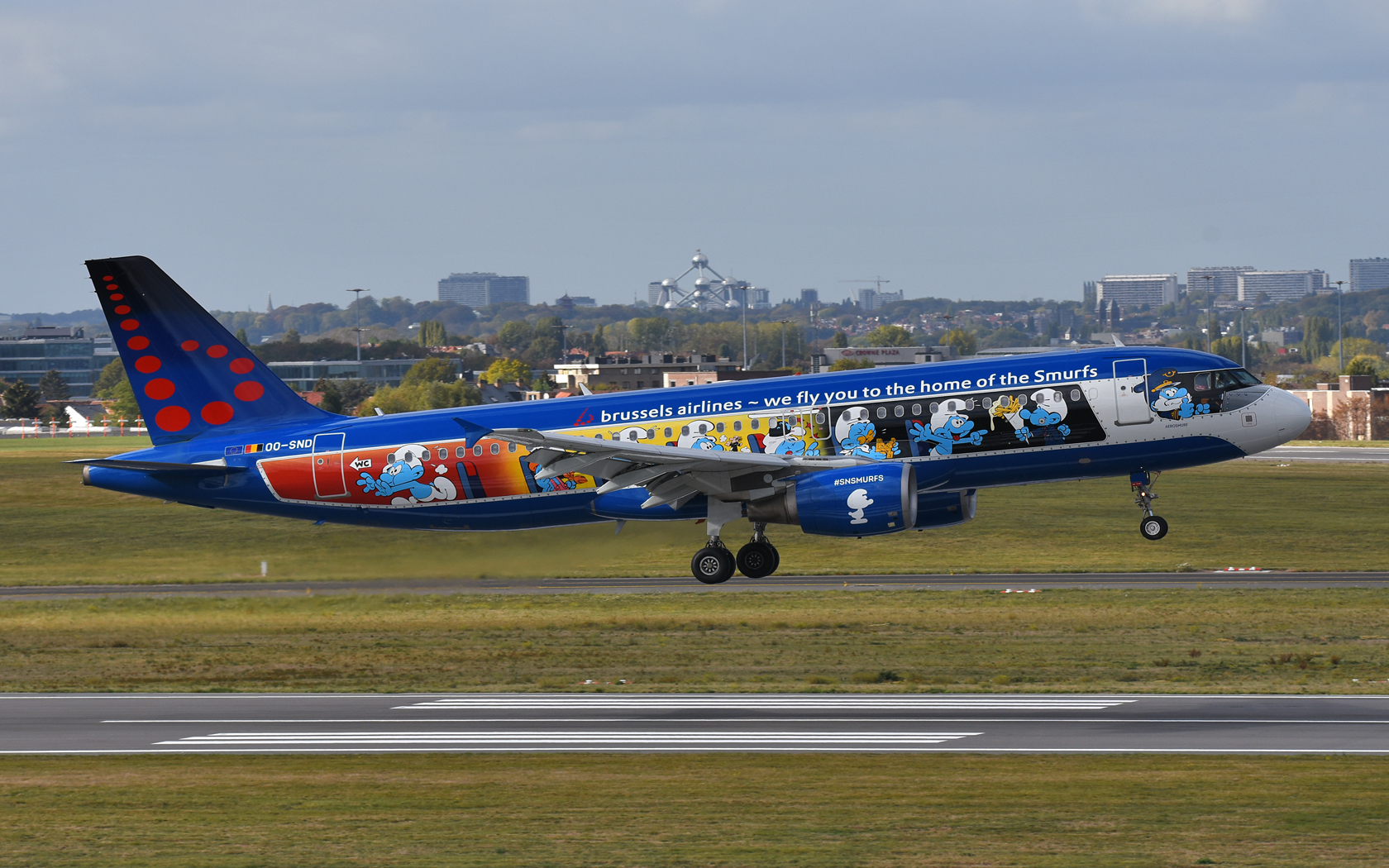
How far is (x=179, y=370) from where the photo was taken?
47062 mm

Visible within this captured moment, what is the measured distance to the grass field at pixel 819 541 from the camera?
2178 inches

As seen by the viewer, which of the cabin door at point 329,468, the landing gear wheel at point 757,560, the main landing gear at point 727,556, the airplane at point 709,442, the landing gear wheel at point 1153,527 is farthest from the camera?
the cabin door at point 329,468

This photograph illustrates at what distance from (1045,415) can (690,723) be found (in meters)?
13.1

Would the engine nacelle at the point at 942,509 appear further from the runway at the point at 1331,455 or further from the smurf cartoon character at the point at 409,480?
the runway at the point at 1331,455

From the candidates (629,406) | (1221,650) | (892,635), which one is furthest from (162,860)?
(1221,650)

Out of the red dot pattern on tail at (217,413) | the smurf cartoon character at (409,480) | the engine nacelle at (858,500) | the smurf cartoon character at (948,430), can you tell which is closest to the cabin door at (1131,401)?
the smurf cartoon character at (948,430)

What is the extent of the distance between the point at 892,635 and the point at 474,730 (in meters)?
20.3

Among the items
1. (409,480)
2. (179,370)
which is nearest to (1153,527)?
(409,480)

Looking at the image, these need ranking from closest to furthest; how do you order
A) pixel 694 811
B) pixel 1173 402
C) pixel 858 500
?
pixel 694 811 → pixel 858 500 → pixel 1173 402

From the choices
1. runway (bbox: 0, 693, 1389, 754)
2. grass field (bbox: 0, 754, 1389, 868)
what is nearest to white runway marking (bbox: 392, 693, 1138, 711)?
runway (bbox: 0, 693, 1389, 754)

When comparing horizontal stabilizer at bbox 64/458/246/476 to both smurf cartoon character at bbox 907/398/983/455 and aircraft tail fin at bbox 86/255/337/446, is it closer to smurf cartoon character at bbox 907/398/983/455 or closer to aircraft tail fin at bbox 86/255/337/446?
aircraft tail fin at bbox 86/255/337/446

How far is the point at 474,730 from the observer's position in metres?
42.0

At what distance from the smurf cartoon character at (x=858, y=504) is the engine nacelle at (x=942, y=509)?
2.18m

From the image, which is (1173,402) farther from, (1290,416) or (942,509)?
(942,509)
